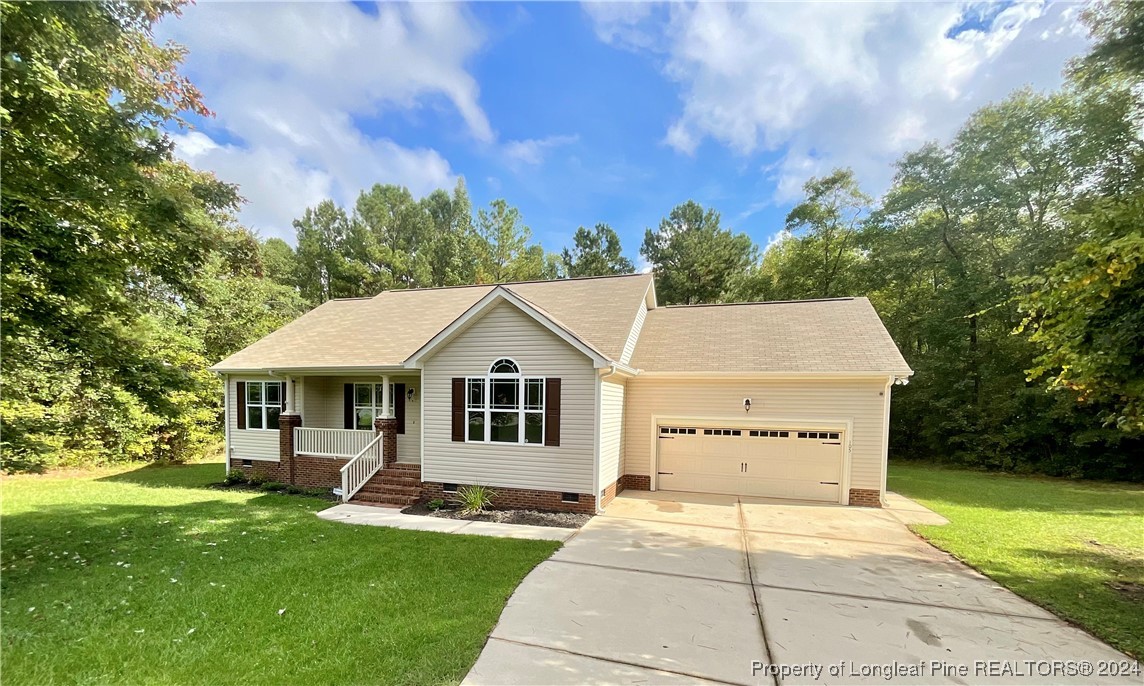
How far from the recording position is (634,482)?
11242 millimetres

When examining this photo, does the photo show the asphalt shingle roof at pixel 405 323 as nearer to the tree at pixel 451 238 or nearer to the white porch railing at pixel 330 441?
the white porch railing at pixel 330 441

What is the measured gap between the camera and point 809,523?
27.5 feet

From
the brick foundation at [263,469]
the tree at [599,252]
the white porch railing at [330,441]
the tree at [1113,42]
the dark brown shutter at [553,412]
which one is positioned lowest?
the brick foundation at [263,469]

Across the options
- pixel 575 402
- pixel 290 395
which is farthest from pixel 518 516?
pixel 290 395

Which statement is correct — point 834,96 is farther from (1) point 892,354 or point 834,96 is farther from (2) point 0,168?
(2) point 0,168

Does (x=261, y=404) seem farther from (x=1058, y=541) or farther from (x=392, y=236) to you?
(x=1058, y=541)

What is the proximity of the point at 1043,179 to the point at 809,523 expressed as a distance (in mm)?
19804

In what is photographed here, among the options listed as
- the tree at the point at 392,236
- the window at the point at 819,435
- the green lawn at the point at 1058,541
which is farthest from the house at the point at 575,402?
the tree at the point at 392,236

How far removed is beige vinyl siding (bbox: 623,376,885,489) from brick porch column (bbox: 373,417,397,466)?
19.6ft

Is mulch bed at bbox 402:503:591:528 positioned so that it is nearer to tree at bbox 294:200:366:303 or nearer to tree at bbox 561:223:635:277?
tree at bbox 294:200:366:303

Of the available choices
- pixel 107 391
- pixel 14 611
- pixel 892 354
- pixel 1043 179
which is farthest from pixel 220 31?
pixel 1043 179

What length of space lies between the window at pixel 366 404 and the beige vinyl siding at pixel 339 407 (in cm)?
22

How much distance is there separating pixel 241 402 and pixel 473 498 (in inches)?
345

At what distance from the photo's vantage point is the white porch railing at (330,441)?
1130cm
